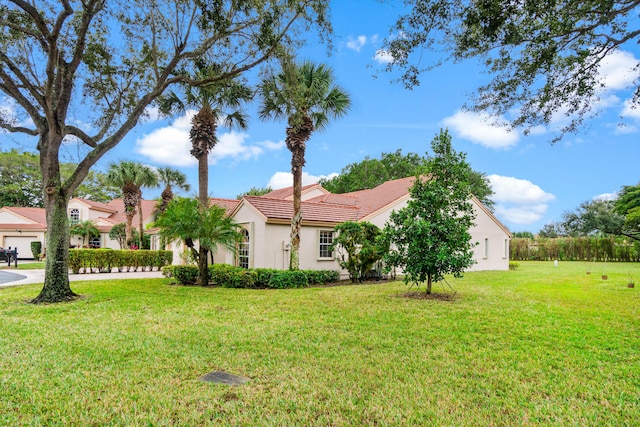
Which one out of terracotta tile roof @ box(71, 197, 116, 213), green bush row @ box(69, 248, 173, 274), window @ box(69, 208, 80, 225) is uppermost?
terracotta tile roof @ box(71, 197, 116, 213)

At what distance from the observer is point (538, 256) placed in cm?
3972

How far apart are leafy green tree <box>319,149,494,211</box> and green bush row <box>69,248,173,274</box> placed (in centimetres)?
2709

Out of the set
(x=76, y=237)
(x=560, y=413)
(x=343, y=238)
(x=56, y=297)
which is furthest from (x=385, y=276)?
(x=76, y=237)

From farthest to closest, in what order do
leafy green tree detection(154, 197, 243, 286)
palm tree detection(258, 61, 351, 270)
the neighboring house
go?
the neighboring house, palm tree detection(258, 61, 351, 270), leafy green tree detection(154, 197, 243, 286)

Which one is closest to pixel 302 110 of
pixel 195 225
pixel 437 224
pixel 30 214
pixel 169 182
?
pixel 195 225

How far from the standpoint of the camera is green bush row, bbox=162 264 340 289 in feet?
48.0

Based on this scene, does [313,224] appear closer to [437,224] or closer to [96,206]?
[437,224]

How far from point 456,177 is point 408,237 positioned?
243 cm

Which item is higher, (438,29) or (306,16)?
(306,16)

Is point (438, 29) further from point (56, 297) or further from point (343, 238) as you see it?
point (56, 297)

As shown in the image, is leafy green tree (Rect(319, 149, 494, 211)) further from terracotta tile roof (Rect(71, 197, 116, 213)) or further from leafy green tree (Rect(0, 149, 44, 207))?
leafy green tree (Rect(0, 149, 44, 207))

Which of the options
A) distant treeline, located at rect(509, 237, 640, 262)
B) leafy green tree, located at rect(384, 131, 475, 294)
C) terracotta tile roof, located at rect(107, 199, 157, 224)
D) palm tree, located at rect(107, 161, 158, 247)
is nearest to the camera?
leafy green tree, located at rect(384, 131, 475, 294)

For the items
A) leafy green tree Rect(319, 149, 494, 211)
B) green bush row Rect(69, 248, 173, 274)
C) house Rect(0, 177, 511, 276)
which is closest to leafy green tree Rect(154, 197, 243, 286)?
house Rect(0, 177, 511, 276)

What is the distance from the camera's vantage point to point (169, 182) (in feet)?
101
